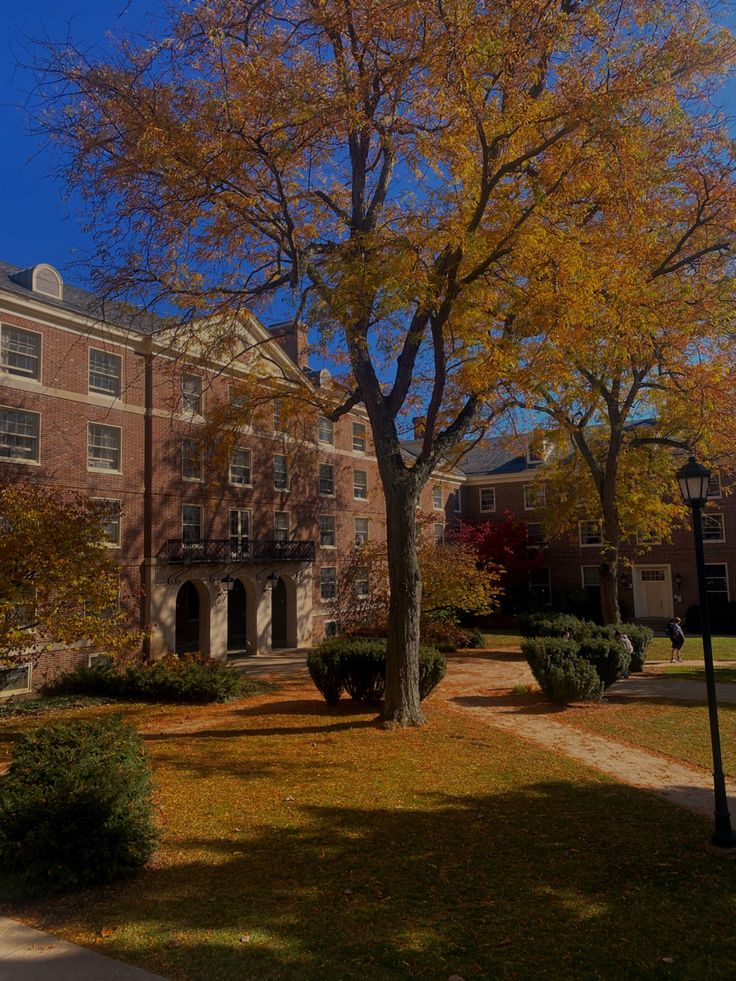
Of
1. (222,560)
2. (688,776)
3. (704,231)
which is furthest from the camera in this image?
(222,560)

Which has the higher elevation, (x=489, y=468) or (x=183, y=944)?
(x=489, y=468)

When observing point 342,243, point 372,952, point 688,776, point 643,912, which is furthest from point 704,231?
point 372,952

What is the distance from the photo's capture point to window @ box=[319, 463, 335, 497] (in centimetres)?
3153

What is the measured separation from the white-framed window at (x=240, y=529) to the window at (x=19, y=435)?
8.29 m

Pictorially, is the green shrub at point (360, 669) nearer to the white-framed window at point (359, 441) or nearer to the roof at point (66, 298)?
the roof at point (66, 298)

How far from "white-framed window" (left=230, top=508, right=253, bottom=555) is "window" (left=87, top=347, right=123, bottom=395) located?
6.74m

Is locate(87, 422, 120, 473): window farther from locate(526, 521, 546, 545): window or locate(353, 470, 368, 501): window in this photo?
locate(526, 521, 546, 545): window

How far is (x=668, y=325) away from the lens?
510 inches

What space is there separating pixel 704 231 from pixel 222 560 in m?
18.2

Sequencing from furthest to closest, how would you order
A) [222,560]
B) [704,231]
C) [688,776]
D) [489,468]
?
[489,468] → [222,560] → [704,231] → [688,776]

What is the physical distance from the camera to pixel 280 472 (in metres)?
28.9

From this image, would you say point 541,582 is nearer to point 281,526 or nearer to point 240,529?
point 281,526

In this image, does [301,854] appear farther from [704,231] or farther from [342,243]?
[704,231]

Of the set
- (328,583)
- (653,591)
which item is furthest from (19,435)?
(653,591)
